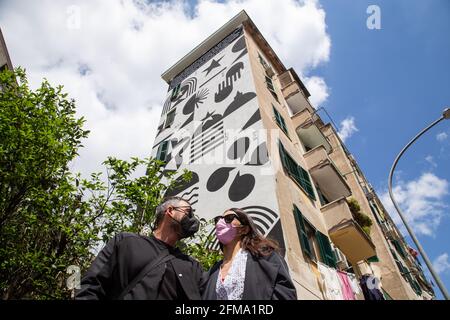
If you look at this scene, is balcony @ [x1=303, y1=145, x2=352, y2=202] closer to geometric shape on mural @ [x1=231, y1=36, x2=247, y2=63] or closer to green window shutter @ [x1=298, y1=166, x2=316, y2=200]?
green window shutter @ [x1=298, y1=166, x2=316, y2=200]

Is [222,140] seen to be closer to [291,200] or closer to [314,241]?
[291,200]

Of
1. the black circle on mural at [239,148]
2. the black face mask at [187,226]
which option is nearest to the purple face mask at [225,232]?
the black face mask at [187,226]

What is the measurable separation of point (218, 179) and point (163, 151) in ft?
16.1

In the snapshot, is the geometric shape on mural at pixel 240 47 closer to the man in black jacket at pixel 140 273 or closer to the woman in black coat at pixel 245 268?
the woman in black coat at pixel 245 268

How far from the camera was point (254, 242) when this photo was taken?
2.80 metres

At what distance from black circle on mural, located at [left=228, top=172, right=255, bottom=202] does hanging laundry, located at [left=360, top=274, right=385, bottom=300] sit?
4.64m

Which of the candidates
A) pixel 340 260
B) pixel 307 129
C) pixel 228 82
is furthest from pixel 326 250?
pixel 228 82

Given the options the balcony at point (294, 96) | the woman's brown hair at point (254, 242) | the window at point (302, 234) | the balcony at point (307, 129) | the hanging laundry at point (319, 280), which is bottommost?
the woman's brown hair at point (254, 242)

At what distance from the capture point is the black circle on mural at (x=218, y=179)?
10555 mm

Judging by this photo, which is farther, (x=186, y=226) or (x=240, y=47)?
(x=240, y=47)

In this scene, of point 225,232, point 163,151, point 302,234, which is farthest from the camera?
point 163,151

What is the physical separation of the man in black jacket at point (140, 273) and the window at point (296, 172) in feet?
27.9
